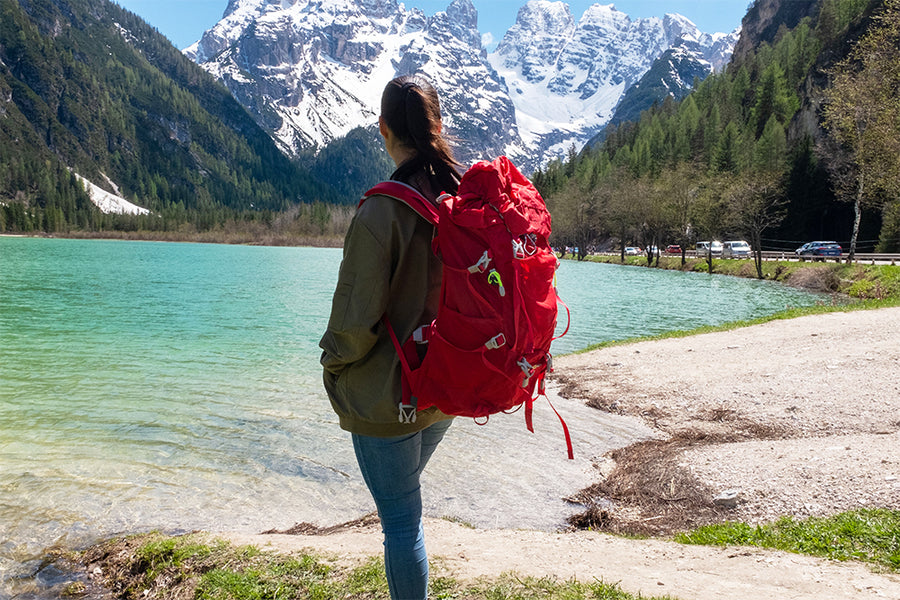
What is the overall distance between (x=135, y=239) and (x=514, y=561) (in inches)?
7422

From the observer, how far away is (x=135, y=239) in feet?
553

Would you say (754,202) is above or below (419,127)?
above

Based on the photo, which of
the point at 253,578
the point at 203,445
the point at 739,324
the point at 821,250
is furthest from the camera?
the point at 821,250

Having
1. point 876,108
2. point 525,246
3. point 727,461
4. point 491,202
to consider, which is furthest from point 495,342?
point 876,108

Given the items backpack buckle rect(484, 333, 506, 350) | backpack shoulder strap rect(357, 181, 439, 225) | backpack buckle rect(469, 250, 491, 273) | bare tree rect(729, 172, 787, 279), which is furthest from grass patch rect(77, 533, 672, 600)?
bare tree rect(729, 172, 787, 279)

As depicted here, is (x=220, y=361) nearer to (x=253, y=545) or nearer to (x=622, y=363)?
(x=622, y=363)

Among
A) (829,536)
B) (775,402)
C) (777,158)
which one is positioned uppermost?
(777,158)

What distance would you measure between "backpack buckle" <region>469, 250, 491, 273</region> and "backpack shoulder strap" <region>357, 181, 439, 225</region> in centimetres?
28

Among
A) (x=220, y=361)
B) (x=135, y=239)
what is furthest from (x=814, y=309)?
(x=135, y=239)

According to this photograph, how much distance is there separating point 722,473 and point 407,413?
589 cm

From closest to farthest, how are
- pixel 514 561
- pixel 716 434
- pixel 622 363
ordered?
pixel 514 561 → pixel 716 434 → pixel 622 363

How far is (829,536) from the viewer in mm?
4926

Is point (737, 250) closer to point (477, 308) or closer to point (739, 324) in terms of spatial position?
point (739, 324)

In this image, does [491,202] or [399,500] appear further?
[399,500]
